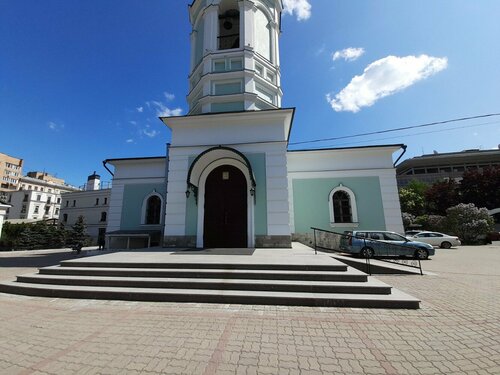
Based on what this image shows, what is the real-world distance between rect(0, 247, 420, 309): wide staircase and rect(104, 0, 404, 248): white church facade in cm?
372

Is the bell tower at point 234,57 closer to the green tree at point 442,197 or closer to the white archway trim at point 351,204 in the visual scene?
the white archway trim at point 351,204

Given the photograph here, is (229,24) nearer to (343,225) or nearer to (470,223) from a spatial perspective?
(343,225)

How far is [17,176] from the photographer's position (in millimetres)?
66875

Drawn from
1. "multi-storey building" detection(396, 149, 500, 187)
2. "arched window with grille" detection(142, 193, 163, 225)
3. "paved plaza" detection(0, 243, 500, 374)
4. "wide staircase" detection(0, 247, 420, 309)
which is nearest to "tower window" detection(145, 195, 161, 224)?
"arched window with grille" detection(142, 193, 163, 225)

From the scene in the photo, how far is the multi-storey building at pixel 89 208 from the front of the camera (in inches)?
1409

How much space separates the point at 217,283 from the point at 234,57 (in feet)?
34.4

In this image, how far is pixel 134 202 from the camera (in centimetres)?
1459

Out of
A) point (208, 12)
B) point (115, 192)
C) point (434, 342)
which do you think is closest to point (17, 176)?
point (115, 192)

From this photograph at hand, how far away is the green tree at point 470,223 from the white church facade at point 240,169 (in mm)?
14217

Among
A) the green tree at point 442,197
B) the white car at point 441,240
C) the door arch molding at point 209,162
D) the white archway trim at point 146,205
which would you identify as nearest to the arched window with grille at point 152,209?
the white archway trim at point 146,205

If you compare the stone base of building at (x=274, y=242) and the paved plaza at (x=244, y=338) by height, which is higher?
the stone base of building at (x=274, y=242)

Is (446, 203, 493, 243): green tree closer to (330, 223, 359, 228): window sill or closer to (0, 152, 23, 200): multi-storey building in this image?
(330, 223, 359, 228): window sill

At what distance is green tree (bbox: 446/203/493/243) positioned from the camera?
67.3 feet

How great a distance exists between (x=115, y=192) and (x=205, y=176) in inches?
305
